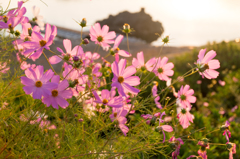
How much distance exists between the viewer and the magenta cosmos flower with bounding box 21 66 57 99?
691mm

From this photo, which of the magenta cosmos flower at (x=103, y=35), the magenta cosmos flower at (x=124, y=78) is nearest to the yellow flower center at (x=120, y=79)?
the magenta cosmos flower at (x=124, y=78)

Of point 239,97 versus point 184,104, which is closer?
point 184,104

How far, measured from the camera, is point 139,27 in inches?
652

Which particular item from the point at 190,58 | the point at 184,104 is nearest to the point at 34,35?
the point at 184,104

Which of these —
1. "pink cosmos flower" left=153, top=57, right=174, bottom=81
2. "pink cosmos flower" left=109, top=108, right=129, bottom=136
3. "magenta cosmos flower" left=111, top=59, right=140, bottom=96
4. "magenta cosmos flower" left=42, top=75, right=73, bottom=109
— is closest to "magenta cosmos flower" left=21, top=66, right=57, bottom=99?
"magenta cosmos flower" left=42, top=75, right=73, bottom=109

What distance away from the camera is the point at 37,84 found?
0.71m

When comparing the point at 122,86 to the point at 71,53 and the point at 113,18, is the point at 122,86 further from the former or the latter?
the point at 113,18

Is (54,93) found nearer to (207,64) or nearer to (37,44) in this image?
(37,44)

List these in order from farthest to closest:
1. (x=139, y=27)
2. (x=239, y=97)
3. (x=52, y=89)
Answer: (x=139, y=27)
(x=239, y=97)
(x=52, y=89)

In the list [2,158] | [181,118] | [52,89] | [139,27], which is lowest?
[139,27]

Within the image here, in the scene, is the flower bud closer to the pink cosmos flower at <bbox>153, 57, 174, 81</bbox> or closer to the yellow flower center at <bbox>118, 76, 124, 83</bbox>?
Result: the pink cosmos flower at <bbox>153, 57, 174, 81</bbox>

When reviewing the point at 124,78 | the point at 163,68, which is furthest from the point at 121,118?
the point at 163,68

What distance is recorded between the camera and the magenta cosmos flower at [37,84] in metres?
0.69

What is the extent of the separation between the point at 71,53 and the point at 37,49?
165 mm
